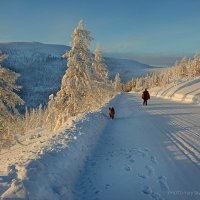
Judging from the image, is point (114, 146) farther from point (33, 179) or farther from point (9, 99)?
point (9, 99)

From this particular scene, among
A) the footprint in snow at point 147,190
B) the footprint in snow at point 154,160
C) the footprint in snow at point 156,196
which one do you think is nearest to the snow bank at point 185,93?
the footprint in snow at point 154,160

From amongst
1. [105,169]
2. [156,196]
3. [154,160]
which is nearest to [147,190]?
[156,196]

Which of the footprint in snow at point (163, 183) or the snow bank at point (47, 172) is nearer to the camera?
the snow bank at point (47, 172)

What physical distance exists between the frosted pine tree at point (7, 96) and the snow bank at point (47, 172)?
10115 mm

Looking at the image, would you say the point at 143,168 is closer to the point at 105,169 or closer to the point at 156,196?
the point at 105,169

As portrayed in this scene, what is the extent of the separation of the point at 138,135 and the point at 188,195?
7.00 metres

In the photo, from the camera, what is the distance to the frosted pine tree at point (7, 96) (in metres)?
19.9

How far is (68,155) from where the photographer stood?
921 centimetres

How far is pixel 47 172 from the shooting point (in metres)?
7.46

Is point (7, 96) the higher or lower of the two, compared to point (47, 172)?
higher

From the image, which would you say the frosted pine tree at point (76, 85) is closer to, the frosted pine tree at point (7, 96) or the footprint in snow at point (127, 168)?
the frosted pine tree at point (7, 96)

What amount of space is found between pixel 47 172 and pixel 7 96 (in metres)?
13.8

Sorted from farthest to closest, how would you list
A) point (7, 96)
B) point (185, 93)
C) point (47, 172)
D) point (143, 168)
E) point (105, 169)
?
point (185, 93) < point (7, 96) < point (105, 169) < point (143, 168) < point (47, 172)

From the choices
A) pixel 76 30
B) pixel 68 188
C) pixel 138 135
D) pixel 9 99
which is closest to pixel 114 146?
pixel 138 135
